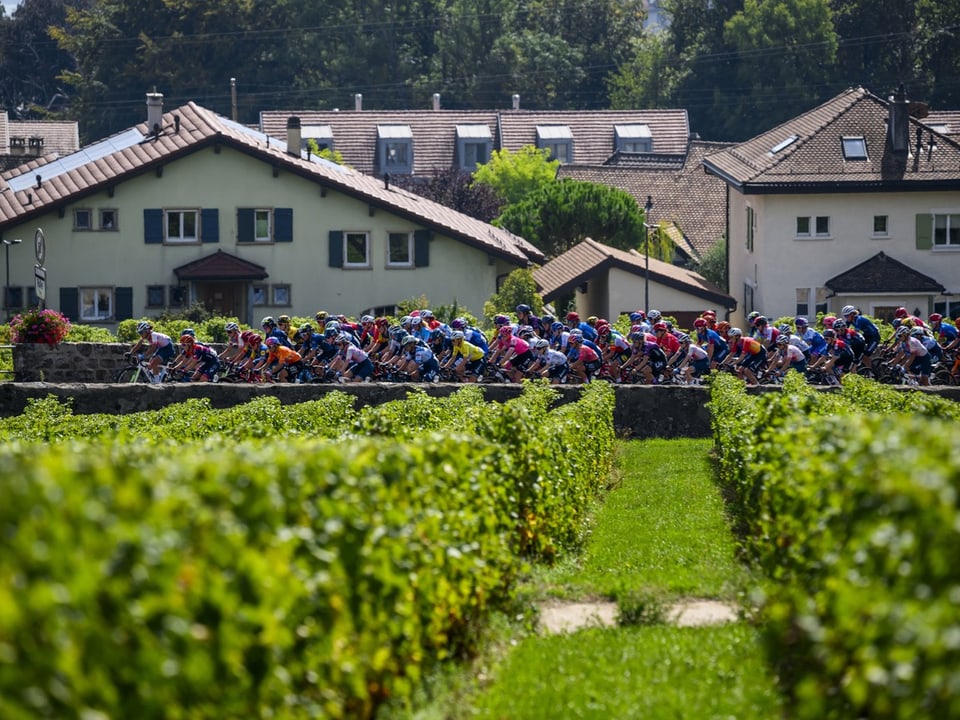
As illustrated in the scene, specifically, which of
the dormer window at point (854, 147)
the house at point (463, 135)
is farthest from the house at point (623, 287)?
the house at point (463, 135)

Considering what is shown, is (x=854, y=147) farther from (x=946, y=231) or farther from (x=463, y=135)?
(x=463, y=135)

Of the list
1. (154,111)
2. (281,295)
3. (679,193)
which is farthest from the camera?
(679,193)

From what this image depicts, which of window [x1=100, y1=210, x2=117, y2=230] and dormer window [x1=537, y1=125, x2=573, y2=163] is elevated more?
dormer window [x1=537, y1=125, x2=573, y2=163]

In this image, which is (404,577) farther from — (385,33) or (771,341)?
(385,33)

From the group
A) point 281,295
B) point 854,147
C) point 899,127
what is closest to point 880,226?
point 854,147

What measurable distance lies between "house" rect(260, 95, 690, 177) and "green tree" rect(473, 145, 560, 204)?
173 inches

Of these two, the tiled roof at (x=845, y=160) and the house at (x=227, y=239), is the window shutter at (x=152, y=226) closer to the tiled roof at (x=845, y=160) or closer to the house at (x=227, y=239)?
the house at (x=227, y=239)

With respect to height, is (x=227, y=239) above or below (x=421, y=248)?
above

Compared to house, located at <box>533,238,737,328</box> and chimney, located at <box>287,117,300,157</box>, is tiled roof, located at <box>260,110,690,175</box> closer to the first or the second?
chimney, located at <box>287,117,300,157</box>

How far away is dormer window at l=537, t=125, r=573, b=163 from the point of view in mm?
88188

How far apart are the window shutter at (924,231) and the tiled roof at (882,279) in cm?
76

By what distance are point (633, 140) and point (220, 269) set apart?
136ft

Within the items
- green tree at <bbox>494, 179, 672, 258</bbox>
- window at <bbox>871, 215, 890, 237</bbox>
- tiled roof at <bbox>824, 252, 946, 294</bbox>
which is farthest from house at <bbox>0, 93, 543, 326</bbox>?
window at <bbox>871, 215, 890, 237</bbox>

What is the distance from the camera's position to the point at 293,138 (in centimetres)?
5462
